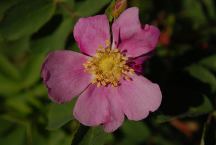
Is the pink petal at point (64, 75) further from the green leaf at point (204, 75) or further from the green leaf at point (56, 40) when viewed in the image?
the green leaf at point (204, 75)

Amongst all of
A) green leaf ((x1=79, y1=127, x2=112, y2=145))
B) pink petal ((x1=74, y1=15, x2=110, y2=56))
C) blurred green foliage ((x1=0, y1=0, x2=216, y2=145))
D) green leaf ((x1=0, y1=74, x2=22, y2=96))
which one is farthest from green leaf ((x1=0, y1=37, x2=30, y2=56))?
green leaf ((x1=79, y1=127, x2=112, y2=145))

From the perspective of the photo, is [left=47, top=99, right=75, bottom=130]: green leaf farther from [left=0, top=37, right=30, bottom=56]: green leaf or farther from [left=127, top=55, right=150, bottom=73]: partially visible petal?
[left=0, top=37, right=30, bottom=56]: green leaf

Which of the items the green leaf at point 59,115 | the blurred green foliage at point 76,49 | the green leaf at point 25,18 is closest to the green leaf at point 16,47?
the blurred green foliage at point 76,49

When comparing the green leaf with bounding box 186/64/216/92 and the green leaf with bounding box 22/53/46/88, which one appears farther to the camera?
the green leaf with bounding box 22/53/46/88

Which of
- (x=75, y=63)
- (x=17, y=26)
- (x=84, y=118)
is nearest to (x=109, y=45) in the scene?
(x=75, y=63)

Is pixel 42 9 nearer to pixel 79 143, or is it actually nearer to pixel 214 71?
pixel 79 143
